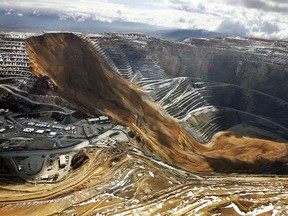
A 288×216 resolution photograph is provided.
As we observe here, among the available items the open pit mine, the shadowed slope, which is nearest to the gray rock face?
the open pit mine

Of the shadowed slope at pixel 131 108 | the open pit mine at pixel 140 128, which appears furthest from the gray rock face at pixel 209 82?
the shadowed slope at pixel 131 108

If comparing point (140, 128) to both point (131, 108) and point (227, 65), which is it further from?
point (227, 65)

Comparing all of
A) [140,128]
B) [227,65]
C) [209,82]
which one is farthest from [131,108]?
[227,65]

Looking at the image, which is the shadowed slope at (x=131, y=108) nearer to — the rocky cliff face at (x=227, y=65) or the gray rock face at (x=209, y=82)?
the gray rock face at (x=209, y=82)

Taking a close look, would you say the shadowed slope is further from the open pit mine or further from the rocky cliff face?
the rocky cliff face

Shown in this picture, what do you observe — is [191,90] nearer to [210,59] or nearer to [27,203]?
[210,59]

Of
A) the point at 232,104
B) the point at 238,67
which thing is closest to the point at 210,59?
the point at 238,67
